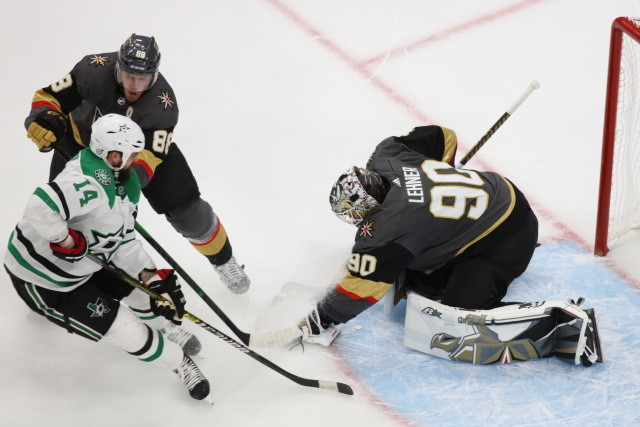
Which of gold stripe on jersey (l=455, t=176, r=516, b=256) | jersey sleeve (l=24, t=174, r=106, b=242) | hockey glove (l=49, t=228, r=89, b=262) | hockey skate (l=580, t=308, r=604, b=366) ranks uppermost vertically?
jersey sleeve (l=24, t=174, r=106, b=242)

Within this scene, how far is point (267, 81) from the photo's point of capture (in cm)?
495

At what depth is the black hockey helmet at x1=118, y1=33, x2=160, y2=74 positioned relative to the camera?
3249 mm

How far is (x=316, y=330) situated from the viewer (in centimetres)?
354

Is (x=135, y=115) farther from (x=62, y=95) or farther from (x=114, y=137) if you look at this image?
(x=114, y=137)

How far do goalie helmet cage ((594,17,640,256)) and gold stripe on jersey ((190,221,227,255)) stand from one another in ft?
5.01

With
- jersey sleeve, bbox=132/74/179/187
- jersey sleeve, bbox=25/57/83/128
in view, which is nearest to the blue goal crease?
jersey sleeve, bbox=132/74/179/187

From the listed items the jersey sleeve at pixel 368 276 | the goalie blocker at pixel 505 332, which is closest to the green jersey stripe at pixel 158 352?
the jersey sleeve at pixel 368 276

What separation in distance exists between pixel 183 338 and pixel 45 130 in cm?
90

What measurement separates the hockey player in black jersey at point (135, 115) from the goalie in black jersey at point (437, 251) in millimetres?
633

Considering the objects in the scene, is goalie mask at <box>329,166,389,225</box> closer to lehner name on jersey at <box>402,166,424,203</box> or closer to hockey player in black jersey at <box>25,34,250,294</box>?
lehner name on jersey at <box>402,166,424,203</box>

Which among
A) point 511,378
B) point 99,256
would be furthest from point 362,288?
point 99,256

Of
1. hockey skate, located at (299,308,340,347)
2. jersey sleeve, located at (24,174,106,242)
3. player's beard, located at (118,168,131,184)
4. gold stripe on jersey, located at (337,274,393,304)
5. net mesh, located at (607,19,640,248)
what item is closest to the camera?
jersey sleeve, located at (24,174,106,242)

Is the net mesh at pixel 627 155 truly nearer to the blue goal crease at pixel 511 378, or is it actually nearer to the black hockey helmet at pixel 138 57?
the blue goal crease at pixel 511 378

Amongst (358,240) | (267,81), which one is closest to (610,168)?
(358,240)
